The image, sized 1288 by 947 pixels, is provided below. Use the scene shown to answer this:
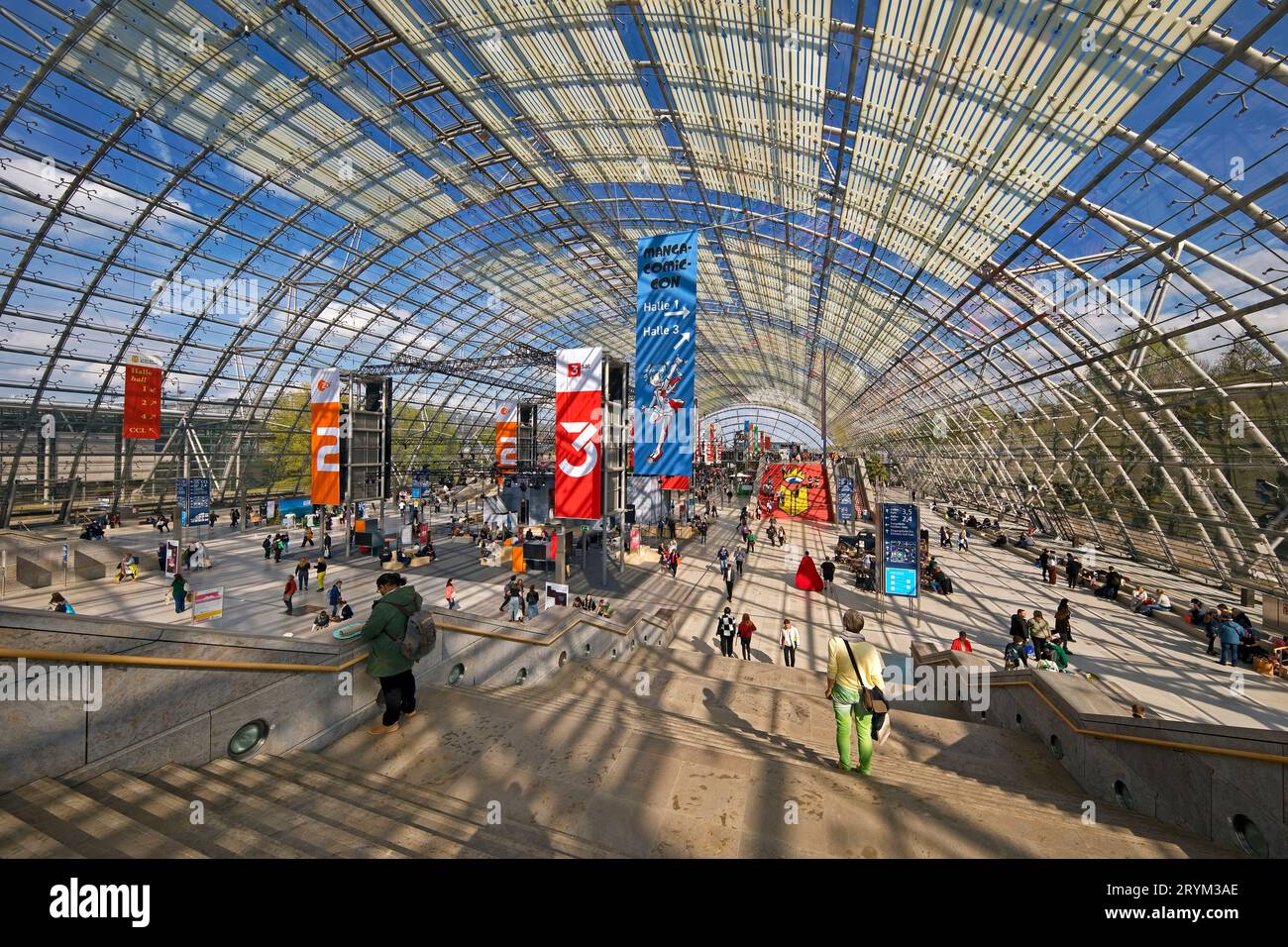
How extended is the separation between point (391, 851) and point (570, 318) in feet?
133

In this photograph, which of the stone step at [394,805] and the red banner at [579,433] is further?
the red banner at [579,433]

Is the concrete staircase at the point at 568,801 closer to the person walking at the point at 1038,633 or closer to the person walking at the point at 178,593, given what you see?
the person walking at the point at 1038,633

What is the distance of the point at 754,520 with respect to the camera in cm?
3912

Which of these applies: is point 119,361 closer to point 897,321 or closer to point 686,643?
point 686,643

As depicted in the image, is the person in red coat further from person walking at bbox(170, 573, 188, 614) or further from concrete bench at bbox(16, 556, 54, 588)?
concrete bench at bbox(16, 556, 54, 588)

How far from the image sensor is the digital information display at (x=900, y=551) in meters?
14.3

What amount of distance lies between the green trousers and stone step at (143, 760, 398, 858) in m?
3.33

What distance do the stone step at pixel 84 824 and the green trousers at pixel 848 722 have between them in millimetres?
4107

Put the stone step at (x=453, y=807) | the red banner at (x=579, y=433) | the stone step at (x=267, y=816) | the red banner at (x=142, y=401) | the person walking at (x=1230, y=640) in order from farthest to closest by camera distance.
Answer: the red banner at (x=142, y=401) → the red banner at (x=579, y=433) → the person walking at (x=1230, y=640) → the stone step at (x=453, y=807) → the stone step at (x=267, y=816)

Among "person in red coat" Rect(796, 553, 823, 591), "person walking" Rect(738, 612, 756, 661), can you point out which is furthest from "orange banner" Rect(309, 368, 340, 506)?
"person in red coat" Rect(796, 553, 823, 591)

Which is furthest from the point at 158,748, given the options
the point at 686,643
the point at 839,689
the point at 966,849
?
the point at 686,643

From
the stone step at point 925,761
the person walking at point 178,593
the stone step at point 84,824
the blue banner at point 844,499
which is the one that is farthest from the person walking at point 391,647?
the blue banner at point 844,499

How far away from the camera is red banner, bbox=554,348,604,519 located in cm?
1391

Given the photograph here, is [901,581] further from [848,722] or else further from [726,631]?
[848,722]
